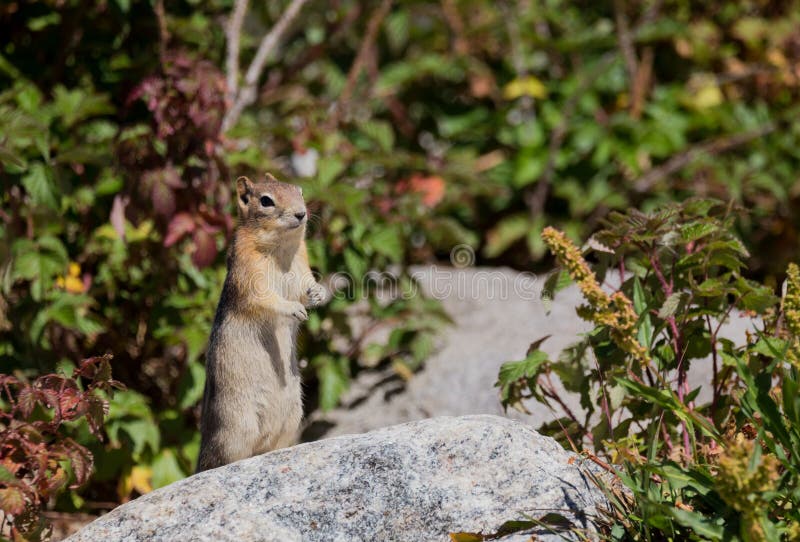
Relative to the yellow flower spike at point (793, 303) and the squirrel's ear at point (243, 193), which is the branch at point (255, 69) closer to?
the squirrel's ear at point (243, 193)

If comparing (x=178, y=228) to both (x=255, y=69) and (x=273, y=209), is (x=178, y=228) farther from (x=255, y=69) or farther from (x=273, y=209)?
(x=255, y=69)

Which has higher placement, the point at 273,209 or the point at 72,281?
the point at 273,209

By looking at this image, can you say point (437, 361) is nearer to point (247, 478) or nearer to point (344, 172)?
point (344, 172)

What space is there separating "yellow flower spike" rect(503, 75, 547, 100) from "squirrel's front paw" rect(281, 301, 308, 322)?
3848 mm

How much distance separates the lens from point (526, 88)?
289 inches

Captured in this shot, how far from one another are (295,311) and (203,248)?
39.7 inches

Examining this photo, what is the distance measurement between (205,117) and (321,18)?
3111 millimetres

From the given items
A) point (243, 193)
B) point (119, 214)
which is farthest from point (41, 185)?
point (243, 193)

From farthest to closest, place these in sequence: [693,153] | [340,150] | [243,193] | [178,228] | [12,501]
A: [693,153] → [340,150] → [178,228] → [243,193] → [12,501]

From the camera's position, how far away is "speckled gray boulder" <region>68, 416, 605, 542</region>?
129 inches

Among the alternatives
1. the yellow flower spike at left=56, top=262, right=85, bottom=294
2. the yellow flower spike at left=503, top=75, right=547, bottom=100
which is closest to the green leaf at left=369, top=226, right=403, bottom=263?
the yellow flower spike at left=56, top=262, right=85, bottom=294

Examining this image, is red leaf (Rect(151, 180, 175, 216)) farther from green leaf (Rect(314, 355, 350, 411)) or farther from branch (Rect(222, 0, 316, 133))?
green leaf (Rect(314, 355, 350, 411))

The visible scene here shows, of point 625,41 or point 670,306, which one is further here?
point 625,41

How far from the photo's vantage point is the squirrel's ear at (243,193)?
14.0 feet
